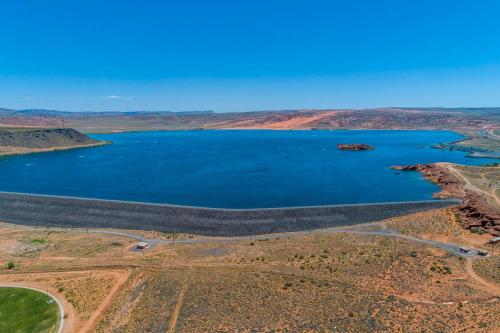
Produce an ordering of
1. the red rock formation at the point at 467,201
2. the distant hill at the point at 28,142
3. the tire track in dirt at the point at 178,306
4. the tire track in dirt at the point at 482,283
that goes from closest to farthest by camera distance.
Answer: the tire track in dirt at the point at 178,306 → the tire track in dirt at the point at 482,283 → the red rock formation at the point at 467,201 → the distant hill at the point at 28,142

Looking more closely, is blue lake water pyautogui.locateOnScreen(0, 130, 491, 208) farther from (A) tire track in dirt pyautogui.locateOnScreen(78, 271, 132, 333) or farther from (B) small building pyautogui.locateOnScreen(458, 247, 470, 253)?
(A) tire track in dirt pyautogui.locateOnScreen(78, 271, 132, 333)

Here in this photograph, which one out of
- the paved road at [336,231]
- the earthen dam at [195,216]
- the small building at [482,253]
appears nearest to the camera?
the small building at [482,253]

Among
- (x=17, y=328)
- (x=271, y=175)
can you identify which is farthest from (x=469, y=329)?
(x=271, y=175)

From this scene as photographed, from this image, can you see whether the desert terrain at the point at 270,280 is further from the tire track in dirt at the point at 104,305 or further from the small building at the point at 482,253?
the small building at the point at 482,253

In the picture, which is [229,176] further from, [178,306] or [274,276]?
[178,306]

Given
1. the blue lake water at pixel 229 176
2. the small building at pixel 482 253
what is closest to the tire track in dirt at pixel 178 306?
the blue lake water at pixel 229 176

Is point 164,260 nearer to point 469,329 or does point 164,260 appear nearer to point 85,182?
point 469,329
